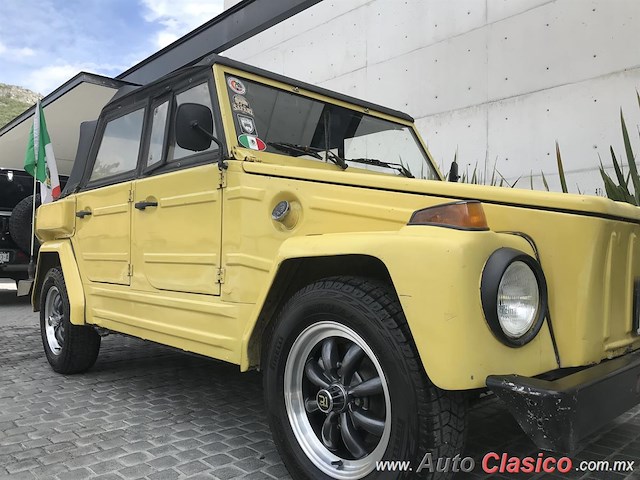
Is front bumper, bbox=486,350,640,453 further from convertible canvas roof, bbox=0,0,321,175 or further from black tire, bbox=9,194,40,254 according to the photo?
black tire, bbox=9,194,40,254

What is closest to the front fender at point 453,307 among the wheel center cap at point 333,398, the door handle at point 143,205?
the wheel center cap at point 333,398

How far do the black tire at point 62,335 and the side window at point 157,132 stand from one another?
1.56 metres

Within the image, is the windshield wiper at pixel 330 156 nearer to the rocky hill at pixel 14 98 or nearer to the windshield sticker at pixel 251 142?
the windshield sticker at pixel 251 142

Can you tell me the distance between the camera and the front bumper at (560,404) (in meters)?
1.57

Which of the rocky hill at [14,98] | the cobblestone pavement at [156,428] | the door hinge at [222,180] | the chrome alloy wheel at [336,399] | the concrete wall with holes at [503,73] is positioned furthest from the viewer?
the rocky hill at [14,98]

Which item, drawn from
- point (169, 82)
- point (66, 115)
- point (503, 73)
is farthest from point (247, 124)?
point (66, 115)

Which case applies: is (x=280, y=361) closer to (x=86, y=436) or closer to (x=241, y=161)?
(x=241, y=161)

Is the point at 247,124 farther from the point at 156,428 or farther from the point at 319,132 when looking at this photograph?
the point at 156,428

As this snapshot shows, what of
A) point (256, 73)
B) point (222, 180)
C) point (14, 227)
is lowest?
point (14, 227)

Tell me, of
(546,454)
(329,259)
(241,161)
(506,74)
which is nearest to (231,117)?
(241,161)

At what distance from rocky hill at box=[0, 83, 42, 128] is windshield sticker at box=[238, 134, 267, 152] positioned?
238ft

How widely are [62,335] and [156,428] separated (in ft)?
5.88

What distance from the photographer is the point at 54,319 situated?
4641 millimetres

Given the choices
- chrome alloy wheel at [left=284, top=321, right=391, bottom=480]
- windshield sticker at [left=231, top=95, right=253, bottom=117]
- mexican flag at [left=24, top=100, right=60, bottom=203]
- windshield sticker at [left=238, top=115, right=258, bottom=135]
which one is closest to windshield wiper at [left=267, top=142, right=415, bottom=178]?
windshield sticker at [left=238, top=115, right=258, bottom=135]
